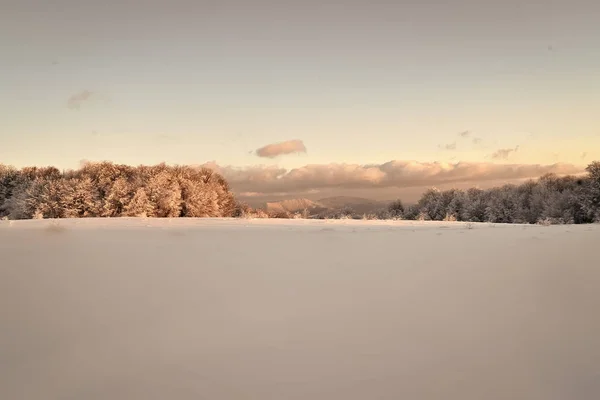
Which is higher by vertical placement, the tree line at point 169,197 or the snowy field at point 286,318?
the tree line at point 169,197

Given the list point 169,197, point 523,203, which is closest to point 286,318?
point 169,197

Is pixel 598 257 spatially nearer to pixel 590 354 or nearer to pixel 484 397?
pixel 590 354

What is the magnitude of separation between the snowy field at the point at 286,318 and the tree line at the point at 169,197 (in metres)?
5.61

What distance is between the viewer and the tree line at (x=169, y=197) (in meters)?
18.8

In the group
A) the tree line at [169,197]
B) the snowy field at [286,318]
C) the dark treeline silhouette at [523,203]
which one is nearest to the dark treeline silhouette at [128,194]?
the tree line at [169,197]

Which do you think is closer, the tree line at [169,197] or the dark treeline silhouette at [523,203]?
the tree line at [169,197]

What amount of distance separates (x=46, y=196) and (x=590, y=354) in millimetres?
26254

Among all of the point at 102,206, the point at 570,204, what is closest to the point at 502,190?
the point at 570,204

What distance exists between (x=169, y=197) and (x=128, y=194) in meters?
5.28

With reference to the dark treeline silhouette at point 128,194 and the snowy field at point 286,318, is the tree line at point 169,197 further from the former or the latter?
the snowy field at point 286,318

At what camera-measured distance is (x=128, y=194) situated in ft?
72.4

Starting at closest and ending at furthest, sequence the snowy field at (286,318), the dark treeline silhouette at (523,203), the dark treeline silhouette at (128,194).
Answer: the snowy field at (286,318) → the dark treeline silhouette at (128,194) → the dark treeline silhouette at (523,203)

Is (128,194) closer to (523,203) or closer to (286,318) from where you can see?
(286,318)

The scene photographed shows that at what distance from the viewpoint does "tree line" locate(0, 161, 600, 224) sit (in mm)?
18828
